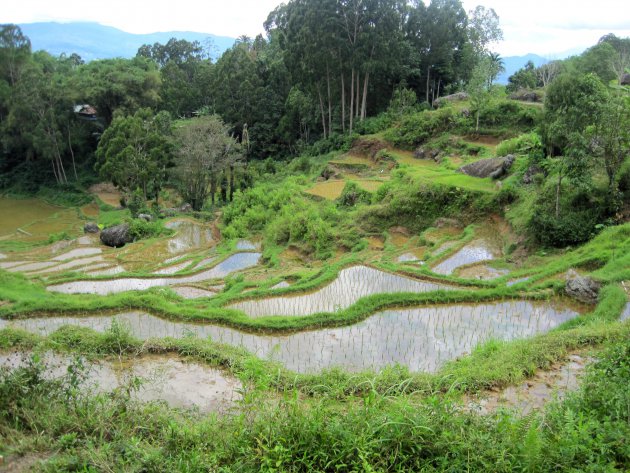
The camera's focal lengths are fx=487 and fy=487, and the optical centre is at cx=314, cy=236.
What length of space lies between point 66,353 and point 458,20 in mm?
33881

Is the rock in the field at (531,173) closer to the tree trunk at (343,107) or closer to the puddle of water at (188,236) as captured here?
the puddle of water at (188,236)

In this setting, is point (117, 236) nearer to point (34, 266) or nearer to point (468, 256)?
point (34, 266)

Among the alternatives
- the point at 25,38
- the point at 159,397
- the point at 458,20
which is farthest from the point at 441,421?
the point at 25,38

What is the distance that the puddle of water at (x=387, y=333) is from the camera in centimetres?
827

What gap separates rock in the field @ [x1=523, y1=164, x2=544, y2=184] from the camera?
16220mm

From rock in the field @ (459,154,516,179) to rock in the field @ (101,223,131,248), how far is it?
49.5ft

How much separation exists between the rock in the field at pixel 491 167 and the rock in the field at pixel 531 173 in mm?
1490

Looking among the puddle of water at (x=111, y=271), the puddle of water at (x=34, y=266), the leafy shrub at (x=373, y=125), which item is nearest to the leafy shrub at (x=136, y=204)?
the puddle of water at (x=34, y=266)

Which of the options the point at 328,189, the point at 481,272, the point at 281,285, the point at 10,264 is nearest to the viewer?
the point at 281,285

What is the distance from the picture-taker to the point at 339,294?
37.7ft

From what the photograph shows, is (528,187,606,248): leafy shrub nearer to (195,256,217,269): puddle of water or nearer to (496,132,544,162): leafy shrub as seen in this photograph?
(496,132,544,162): leafy shrub

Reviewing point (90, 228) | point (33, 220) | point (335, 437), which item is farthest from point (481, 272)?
point (33, 220)

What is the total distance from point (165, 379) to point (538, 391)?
536cm

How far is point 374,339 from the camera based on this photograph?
8.96 meters
